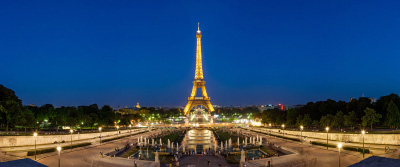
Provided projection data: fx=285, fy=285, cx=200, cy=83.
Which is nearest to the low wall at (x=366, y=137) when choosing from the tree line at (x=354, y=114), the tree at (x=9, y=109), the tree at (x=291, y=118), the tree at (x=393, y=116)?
the tree line at (x=354, y=114)

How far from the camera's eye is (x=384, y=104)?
40.8 metres

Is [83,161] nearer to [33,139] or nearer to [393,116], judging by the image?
[33,139]

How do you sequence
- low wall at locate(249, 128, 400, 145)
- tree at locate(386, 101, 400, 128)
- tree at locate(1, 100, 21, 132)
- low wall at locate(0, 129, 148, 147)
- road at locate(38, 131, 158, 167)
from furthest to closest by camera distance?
tree at locate(386, 101, 400, 128)
tree at locate(1, 100, 21, 132)
low wall at locate(249, 128, 400, 145)
low wall at locate(0, 129, 148, 147)
road at locate(38, 131, 158, 167)

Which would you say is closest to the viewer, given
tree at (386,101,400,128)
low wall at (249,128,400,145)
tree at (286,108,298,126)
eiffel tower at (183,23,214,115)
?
low wall at (249,128,400,145)

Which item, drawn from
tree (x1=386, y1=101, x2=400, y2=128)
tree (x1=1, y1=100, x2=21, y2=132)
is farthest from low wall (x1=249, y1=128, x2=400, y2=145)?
tree (x1=1, y1=100, x2=21, y2=132)

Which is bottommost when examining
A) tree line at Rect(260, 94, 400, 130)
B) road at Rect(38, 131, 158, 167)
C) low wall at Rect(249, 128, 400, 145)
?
road at Rect(38, 131, 158, 167)

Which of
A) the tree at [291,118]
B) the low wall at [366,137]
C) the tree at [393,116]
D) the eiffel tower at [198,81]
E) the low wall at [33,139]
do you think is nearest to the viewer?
the low wall at [33,139]

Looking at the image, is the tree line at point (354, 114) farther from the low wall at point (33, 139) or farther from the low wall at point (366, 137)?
the low wall at point (33, 139)

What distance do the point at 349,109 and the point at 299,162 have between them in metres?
29.0

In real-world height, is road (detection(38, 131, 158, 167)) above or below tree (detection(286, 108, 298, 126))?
below

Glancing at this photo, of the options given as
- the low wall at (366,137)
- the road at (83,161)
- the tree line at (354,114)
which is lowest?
the road at (83,161)

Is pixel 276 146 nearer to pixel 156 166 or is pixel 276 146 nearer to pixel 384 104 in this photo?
pixel 156 166

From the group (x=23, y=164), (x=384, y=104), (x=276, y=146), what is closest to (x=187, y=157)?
(x=276, y=146)

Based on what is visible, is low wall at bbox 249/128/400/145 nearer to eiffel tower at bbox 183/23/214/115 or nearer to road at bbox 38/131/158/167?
road at bbox 38/131/158/167
